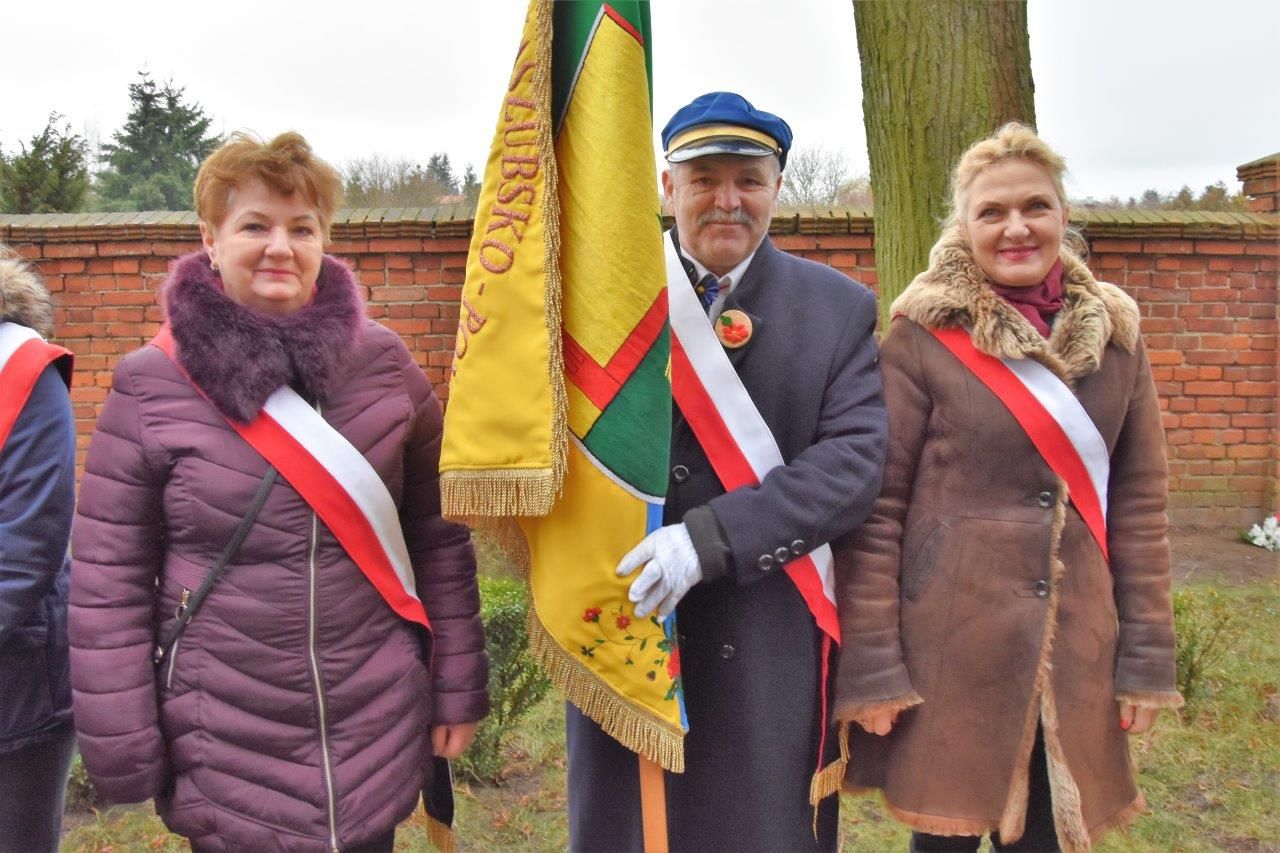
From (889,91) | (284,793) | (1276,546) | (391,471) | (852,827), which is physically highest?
(889,91)

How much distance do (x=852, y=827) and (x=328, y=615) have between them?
7.09 ft

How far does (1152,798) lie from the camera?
11.0 feet

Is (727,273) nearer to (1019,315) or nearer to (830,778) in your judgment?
(1019,315)

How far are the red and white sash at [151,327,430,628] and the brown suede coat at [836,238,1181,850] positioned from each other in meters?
0.88

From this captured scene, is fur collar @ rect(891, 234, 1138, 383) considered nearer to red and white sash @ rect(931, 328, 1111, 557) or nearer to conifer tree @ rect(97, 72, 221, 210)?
red and white sash @ rect(931, 328, 1111, 557)

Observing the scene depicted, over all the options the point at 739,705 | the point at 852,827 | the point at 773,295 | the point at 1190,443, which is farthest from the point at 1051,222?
the point at 1190,443

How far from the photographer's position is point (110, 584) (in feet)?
5.56

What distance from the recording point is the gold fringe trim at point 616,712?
5.90 ft

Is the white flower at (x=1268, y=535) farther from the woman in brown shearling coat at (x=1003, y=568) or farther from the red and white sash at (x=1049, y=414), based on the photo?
the red and white sash at (x=1049, y=414)

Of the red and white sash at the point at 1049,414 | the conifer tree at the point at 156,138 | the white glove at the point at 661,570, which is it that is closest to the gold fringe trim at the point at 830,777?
the white glove at the point at 661,570

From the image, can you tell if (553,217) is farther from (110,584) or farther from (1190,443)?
(1190,443)

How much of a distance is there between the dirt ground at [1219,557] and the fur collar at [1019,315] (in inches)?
166

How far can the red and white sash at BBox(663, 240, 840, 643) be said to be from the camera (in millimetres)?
1869

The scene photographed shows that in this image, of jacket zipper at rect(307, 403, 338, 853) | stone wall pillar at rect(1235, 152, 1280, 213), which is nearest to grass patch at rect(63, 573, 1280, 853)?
jacket zipper at rect(307, 403, 338, 853)
